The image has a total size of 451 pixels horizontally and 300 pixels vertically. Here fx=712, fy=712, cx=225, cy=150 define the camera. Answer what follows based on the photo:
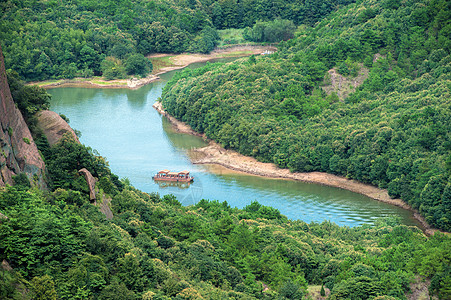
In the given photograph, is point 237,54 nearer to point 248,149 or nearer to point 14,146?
point 248,149

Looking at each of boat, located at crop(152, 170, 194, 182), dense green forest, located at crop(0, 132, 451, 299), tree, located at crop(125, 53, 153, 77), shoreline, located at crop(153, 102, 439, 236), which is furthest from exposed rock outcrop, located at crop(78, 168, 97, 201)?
tree, located at crop(125, 53, 153, 77)

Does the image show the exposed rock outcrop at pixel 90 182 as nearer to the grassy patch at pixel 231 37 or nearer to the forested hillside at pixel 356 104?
the forested hillside at pixel 356 104

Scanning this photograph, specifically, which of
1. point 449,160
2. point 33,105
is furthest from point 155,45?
point 33,105

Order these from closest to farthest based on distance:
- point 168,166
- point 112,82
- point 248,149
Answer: point 168,166 < point 248,149 < point 112,82

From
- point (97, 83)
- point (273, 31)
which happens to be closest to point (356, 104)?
point (97, 83)

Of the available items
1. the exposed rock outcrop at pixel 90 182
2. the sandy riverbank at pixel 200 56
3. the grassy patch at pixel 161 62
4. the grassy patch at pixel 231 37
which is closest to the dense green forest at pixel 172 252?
the exposed rock outcrop at pixel 90 182

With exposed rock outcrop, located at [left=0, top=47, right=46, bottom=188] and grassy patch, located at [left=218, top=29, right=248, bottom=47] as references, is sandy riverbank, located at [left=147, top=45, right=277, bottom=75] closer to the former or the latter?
grassy patch, located at [left=218, top=29, right=248, bottom=47]
